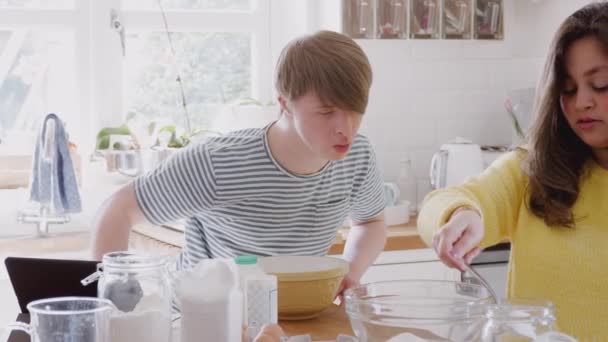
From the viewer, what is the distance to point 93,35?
3619 millimetres

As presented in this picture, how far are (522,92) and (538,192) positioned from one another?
1866 mm

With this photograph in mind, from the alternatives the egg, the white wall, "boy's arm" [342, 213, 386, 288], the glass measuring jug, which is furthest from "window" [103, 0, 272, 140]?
the glass measuring jug

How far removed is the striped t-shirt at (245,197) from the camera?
1957mm

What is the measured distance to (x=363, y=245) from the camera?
7.24 feet

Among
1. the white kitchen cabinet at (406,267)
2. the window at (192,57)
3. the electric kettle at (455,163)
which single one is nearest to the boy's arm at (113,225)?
the white kitchen cabinet at (406,267)

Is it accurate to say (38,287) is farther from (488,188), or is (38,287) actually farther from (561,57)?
(561,57)

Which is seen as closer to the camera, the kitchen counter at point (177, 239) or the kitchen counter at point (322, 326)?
the kitchen counter at point (322, 326)

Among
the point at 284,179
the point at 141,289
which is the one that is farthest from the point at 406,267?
the point at 141,289

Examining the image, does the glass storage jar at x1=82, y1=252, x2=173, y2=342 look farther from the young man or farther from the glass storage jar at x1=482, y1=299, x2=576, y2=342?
the young man

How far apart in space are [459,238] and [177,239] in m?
1.48

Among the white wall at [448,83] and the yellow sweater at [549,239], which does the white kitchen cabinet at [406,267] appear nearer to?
the white wall at [448,83]

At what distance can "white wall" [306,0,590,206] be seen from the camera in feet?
→ 11.7

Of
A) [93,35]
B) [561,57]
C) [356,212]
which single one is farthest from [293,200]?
[93,35]

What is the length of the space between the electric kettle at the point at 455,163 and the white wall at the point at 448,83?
0.73 ft
